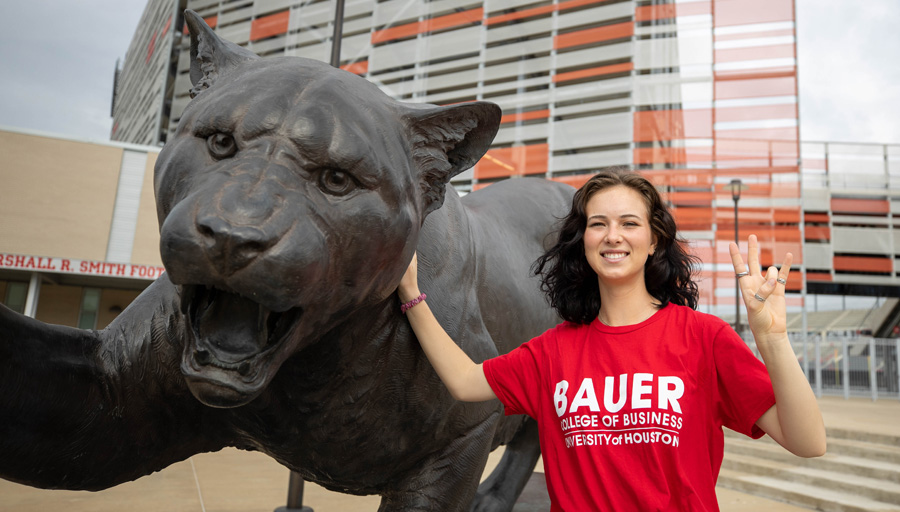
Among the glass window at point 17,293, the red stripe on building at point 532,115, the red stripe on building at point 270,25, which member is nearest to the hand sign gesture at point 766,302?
the glass window at point 17,293

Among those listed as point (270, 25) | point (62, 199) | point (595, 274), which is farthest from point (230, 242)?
point (270, 25)

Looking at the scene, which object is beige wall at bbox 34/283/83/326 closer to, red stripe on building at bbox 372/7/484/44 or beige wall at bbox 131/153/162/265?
beige wall at bbox 131/153/162/265

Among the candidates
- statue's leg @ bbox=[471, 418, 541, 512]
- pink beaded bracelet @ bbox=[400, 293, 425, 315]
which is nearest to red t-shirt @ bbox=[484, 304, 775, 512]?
pink beaded bracelet @ bbox=[400, 293, 425, 315]

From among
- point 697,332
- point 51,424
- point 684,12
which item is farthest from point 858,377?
point 51,424

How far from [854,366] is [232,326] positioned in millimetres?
15549

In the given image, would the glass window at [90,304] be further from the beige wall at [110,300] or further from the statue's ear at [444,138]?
the statue's ear at [444,138]

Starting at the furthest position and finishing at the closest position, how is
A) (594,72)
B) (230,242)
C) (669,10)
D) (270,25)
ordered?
1. (594,72)
2. (669,10)
3. (270,25)
4. (230,242)

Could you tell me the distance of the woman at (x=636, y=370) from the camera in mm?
1204

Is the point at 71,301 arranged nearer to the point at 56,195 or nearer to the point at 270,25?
the point at 56,195

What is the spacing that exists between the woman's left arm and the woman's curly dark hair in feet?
1.18

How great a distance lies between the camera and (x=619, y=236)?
145 centimetres

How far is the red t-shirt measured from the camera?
1278mm

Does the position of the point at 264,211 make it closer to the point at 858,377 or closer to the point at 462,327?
the point at 462,327

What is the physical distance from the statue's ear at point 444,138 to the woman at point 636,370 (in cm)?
22
